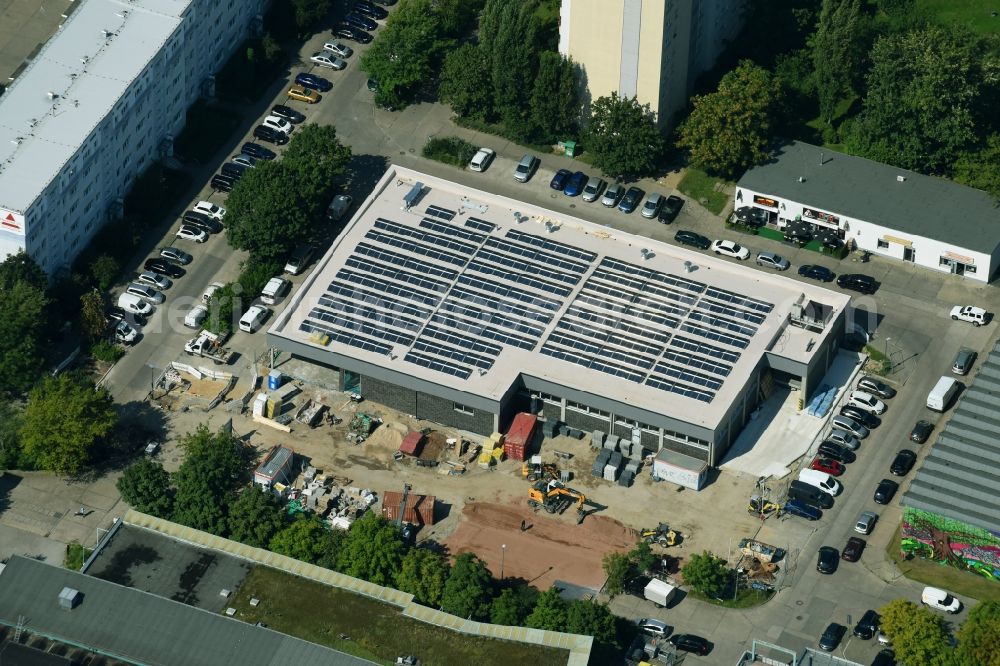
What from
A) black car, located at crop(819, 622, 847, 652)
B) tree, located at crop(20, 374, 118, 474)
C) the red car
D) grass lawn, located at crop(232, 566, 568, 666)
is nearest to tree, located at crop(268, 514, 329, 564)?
grass lawn, located at crop(232, 566, 568, 666)

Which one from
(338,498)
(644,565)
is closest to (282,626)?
(338,498)

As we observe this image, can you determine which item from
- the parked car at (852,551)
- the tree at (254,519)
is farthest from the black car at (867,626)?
the tree at (254,519)

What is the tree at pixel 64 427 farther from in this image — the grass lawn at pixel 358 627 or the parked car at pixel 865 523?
the parked car at pixel 865 523

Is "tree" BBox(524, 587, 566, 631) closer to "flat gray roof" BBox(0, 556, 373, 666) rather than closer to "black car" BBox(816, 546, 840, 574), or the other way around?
"flat gray roof" BBox(0, 556, 373, 666)

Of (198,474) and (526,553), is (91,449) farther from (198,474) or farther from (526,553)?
(526,553)

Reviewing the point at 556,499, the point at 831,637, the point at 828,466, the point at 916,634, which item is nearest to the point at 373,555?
the point at 556,499
